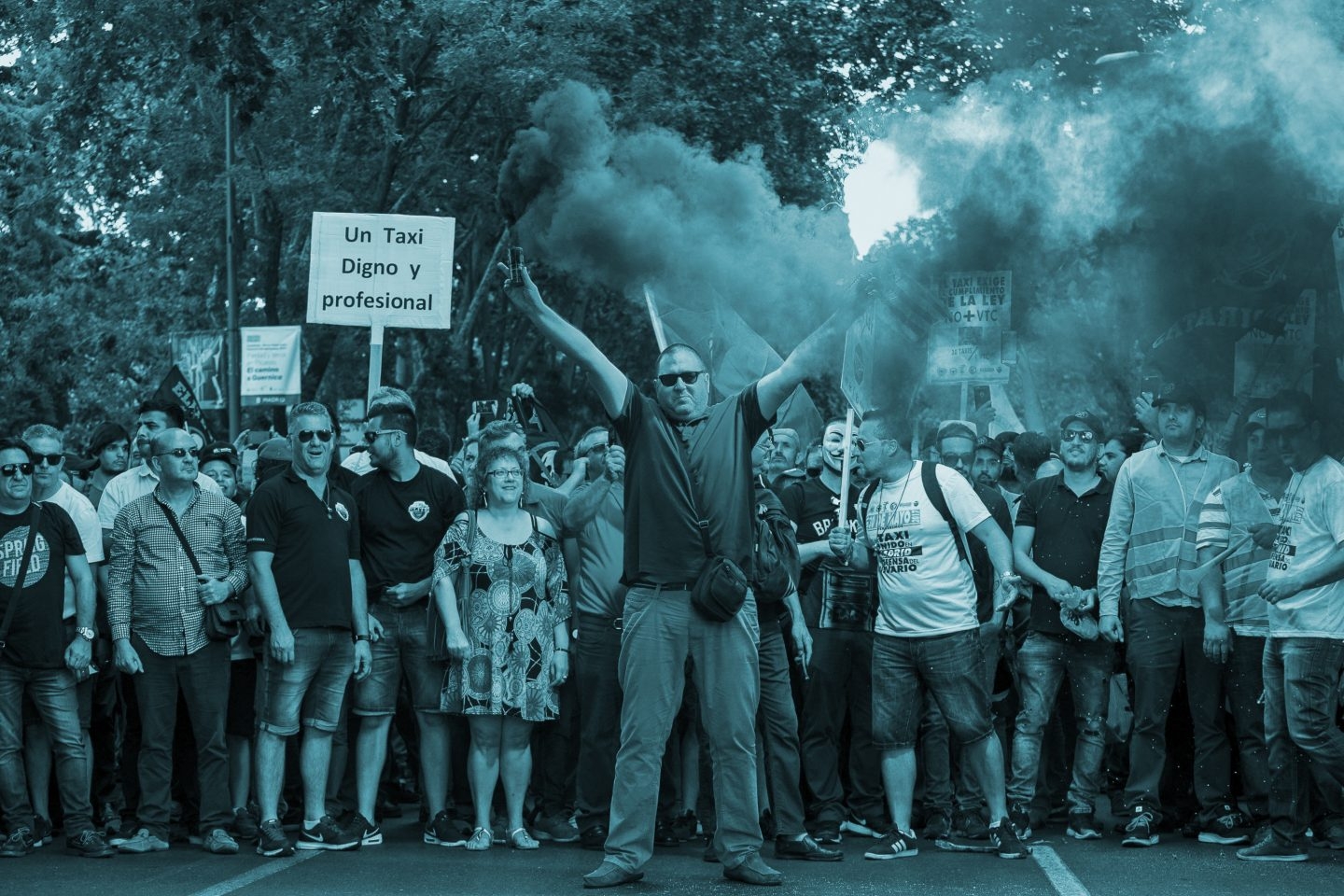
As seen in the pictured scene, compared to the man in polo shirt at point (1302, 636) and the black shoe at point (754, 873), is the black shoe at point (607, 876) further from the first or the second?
the man in polo shirt at point (1302, 636)

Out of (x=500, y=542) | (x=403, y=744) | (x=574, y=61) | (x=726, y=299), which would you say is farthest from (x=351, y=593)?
(x=574, y=61)

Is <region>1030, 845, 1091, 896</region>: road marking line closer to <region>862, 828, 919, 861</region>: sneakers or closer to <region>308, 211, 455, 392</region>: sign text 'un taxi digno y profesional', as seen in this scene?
<region>862, 828, 919, 861</region>: sneakers

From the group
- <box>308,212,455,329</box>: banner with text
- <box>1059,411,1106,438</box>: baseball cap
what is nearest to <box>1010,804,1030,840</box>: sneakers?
<box>1059,411,1106,438</box>: baseball cap

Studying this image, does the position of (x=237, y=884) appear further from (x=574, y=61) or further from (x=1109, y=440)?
(x=574, y=61)

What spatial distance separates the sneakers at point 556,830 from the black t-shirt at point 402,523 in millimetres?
1385

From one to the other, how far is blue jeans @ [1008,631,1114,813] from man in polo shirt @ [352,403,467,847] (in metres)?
2.80

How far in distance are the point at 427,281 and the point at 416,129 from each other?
11280 millimetres

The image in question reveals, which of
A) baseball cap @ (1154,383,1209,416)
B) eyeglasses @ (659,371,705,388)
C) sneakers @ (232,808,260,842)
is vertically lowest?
sneakers @ (232,808,260,842)

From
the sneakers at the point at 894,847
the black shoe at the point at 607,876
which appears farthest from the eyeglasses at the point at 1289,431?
the black shoe at the point at 607,876

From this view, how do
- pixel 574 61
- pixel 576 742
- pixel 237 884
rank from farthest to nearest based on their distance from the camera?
1. pixel 574 61
2. pixel 576 742
3. pixel 237 884

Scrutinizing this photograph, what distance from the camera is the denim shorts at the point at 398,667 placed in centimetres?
902

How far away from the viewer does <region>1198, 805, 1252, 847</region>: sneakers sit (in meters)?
8.91

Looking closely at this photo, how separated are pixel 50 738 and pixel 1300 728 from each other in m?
5.81

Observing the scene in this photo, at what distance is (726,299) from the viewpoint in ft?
35.1
